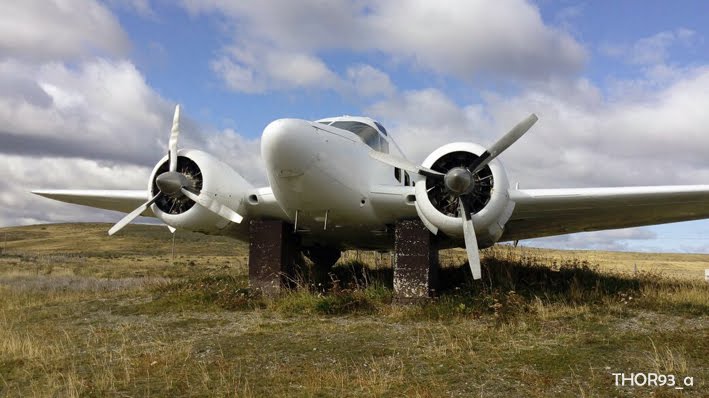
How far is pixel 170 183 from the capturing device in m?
10.5

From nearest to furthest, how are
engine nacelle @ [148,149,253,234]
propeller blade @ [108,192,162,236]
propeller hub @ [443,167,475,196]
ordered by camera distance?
propeller hub @ [443,167,475,196] < engine nacelle @ [148,149,253,234] < propeller blade @ [108,192,162,236]

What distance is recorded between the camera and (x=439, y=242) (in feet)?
36.2

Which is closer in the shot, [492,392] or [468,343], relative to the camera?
[492,392]

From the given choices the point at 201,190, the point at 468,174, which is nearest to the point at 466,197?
the point at 468,174

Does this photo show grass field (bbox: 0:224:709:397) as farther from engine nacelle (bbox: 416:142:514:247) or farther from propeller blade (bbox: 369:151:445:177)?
propeller blade (bbox: 369:151:445:177)

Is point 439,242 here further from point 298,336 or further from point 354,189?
point 298,336

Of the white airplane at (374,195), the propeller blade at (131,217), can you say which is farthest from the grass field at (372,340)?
the propeller blade at (131,217)

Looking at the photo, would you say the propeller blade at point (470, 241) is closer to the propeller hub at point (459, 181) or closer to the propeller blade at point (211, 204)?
the propeller hub at point (459, 181)

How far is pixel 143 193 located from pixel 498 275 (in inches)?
352

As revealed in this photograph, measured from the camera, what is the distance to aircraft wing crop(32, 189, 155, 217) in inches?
517

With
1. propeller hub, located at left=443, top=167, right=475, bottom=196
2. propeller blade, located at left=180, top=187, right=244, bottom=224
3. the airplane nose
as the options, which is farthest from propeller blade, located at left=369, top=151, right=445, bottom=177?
propeller blade, located at left=180, top=187, right=244, bottom=224

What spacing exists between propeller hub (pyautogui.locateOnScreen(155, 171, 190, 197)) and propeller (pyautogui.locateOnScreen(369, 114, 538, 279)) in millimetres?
4095

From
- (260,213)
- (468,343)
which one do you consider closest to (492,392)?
(468,343)

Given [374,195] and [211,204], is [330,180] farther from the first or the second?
[211,204]
